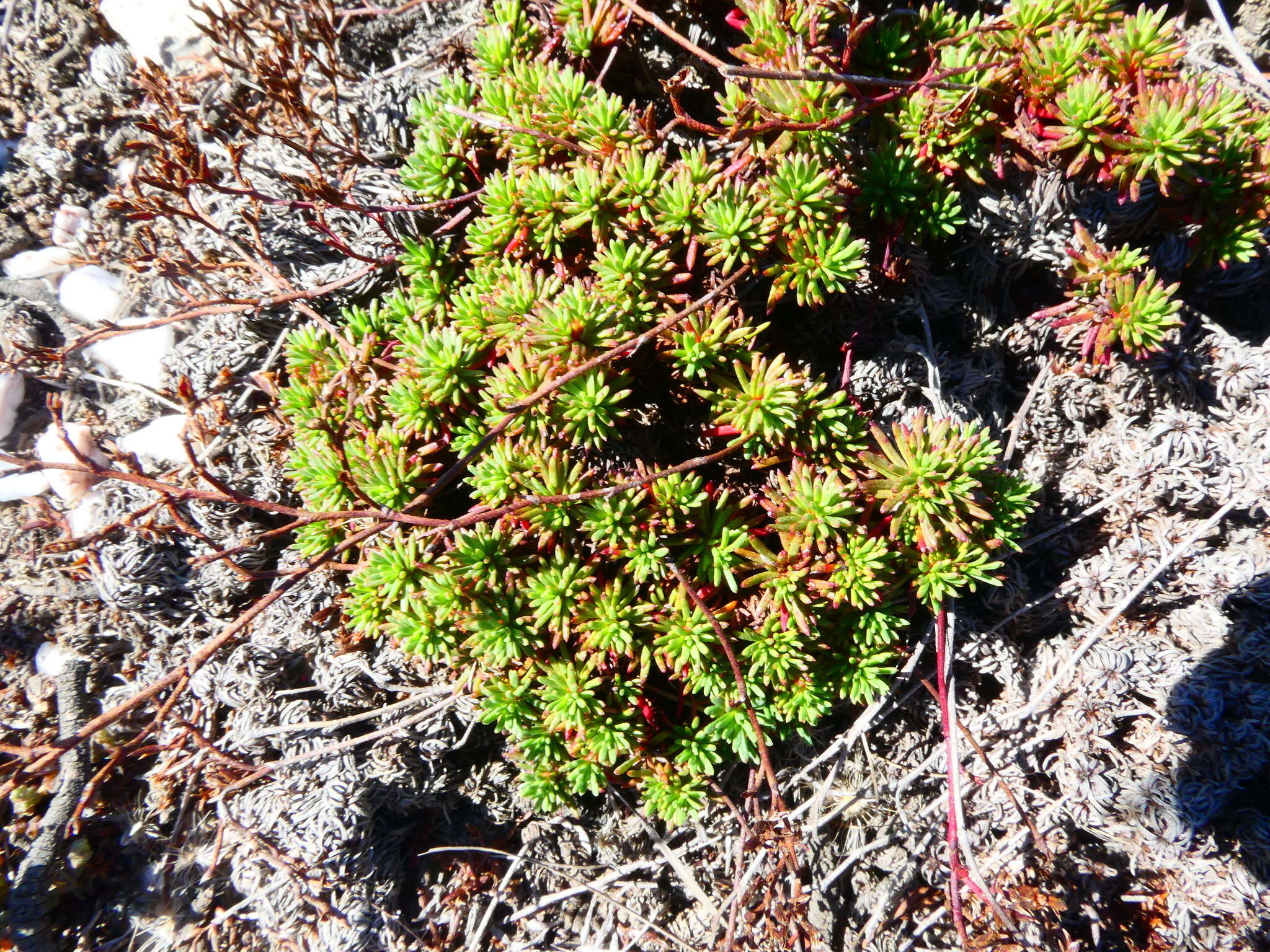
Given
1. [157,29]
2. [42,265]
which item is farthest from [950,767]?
[157,29]

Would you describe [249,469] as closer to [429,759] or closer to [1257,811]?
[429,759]

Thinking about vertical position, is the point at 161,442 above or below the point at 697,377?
below

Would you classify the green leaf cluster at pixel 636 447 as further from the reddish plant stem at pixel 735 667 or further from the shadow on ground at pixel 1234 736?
the shadow on ground at pixel 1234 736

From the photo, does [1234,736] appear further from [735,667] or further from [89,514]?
[89,514]

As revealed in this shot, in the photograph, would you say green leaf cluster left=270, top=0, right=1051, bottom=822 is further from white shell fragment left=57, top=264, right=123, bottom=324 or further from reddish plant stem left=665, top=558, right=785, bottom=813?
white shell fragment left=57, top=264, right=123, bottom=324

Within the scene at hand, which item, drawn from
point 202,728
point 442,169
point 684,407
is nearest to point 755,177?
point 684,407

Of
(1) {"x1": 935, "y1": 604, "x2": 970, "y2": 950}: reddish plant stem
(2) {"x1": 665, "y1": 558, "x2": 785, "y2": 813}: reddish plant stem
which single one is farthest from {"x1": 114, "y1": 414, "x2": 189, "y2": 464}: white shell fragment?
(1) {"x1": 935, "y1": 604, "x2": 970, "y2": 950}: reddish plant stem

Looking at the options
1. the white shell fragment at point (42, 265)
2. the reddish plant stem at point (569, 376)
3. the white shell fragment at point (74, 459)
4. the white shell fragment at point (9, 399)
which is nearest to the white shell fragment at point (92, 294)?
A: the white shell fragment at point (42, 265)
